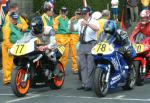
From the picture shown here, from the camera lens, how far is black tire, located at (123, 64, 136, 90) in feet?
41.6

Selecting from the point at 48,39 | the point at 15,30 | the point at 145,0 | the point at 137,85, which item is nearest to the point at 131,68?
the point at 137,85

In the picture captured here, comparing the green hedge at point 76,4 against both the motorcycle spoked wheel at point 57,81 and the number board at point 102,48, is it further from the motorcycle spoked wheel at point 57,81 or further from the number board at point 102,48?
the number board at point 102,48

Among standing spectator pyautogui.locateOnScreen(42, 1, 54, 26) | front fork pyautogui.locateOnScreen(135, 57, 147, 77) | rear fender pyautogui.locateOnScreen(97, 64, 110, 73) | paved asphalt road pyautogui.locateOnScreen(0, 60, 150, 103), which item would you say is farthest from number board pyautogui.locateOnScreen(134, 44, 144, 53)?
standing spectator pyautogui.locateOnScreen(42, 1, 54, 26)

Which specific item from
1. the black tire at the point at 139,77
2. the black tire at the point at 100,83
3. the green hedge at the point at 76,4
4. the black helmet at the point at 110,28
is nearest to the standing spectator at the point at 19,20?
the black helmet at the point at 110,28

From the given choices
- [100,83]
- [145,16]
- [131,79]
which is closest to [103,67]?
[100,83]

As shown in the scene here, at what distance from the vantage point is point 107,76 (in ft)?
38.5

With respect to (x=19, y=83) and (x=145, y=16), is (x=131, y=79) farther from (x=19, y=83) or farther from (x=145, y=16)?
(x=19, y=83)

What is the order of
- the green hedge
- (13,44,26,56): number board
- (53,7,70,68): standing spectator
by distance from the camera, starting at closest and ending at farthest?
(13,44,26,56): number board → (53,7,70,68): standing spectator → the green hedge

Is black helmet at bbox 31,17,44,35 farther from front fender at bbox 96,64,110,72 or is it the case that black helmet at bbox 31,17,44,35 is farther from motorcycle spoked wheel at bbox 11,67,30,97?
front fender at bbox 96,64,110,72

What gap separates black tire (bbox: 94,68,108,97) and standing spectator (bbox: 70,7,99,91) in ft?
3.09

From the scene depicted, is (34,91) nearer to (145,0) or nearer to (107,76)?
(107,76)

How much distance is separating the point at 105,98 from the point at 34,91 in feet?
6.41

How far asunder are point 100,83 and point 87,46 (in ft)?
4.54

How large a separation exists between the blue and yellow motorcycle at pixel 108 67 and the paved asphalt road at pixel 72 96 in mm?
234
